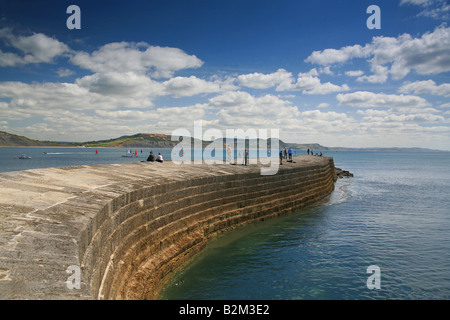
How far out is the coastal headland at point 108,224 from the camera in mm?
4055

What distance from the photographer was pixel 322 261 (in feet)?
41.4

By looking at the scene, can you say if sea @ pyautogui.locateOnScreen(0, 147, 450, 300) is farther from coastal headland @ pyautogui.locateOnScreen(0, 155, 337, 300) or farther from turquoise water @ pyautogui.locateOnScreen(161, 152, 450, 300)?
coastal headland @ pyautogui.locateOnScreen(0, 155, 337, 300)

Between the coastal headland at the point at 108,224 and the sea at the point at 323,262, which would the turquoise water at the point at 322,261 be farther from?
the coastal headland at the point at 108,224

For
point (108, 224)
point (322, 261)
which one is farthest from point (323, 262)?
point (108, 224)

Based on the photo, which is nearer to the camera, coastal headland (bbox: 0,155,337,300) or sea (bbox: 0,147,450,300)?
coastal headland (bbox: 0,155,337,300)

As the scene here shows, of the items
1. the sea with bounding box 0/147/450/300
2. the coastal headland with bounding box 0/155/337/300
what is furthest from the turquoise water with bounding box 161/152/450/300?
the coastal headland with bounding box 0/155/337/300

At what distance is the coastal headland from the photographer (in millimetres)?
4055

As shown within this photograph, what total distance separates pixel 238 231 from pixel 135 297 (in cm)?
904

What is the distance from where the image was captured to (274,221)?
1916cm

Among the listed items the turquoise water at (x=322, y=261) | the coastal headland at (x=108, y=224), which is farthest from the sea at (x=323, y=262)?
the coastal headland at (x=108, y=224)

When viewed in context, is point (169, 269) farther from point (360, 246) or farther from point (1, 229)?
point (360, 246)

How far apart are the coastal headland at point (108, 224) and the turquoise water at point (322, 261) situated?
3.26 ft

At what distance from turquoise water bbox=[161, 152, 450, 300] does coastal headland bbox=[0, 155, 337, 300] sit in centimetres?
99
